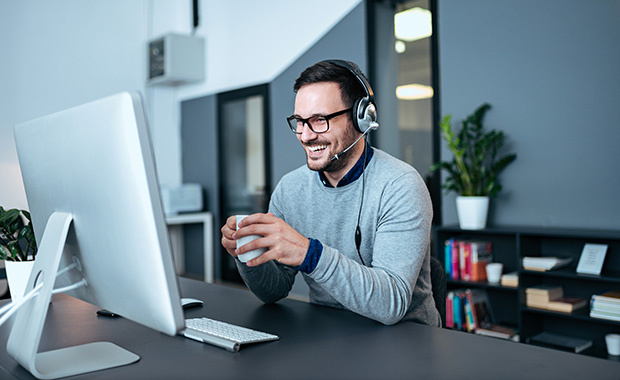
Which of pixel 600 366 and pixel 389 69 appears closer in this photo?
pixel 600 366

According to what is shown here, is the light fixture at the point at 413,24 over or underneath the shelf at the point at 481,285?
over

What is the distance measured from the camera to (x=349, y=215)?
62.4 inches

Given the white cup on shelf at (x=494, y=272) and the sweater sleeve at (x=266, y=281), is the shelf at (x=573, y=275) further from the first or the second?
the sweater sleeve at (x=266, y=281)

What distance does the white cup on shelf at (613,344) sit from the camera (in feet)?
9.06

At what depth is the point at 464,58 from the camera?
355 centimetres

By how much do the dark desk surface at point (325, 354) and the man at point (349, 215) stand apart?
0.10 meters

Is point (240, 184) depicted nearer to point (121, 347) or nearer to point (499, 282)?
point (499, 282)

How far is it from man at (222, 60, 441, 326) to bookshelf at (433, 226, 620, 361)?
1.64m

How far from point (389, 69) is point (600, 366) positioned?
11.3 ft

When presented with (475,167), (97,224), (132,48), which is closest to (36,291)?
(97,224)

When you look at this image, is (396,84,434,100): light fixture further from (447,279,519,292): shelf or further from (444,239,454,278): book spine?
(447,279,519,292): shelf

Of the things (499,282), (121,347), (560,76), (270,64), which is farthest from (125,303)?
(270,64)

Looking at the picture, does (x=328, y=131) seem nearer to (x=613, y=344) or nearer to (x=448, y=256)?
(x=448, y=256)

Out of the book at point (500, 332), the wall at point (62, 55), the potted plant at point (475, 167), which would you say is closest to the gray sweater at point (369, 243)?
the potted plant at point (475, 167)
